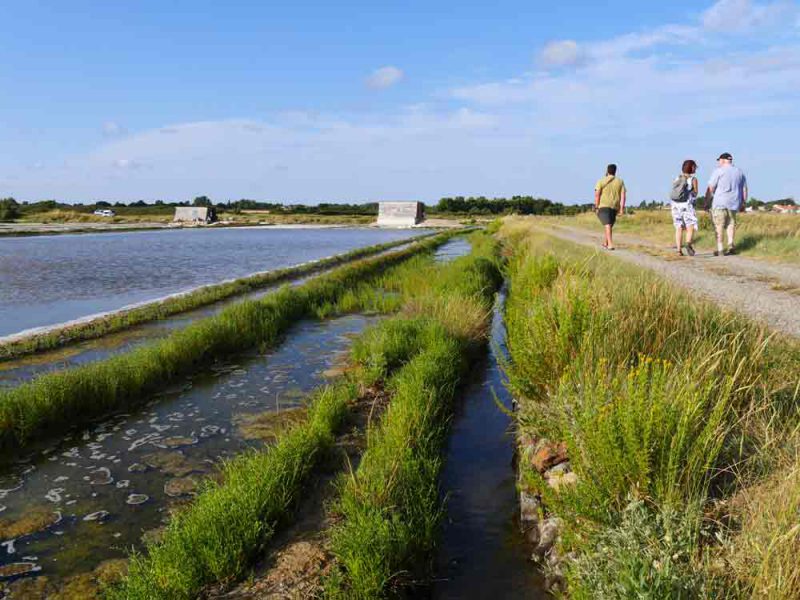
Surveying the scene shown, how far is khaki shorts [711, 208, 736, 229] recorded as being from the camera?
12.6 m

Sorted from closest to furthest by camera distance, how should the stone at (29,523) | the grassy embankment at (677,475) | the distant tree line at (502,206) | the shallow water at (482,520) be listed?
the grassy embankment at (677,475), the shallow water at (482,520), the stone at (29,523), the distant tree line at (502,206)

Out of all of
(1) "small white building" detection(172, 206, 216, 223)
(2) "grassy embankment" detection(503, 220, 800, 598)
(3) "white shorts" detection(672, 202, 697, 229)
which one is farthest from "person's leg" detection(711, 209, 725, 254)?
(1) "small white building" detection(172, 206, 216, 223)

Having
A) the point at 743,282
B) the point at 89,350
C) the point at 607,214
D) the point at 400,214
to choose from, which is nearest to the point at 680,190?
the point at 607,214

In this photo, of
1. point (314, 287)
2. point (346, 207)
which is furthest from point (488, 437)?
point (346, 207)

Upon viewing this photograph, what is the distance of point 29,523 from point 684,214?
43.6ft

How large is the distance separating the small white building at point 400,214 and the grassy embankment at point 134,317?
58903mm

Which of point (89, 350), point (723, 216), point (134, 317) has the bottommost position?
point (89, 350)

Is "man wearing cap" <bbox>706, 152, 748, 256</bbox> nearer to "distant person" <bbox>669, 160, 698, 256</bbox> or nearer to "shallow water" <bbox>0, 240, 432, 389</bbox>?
"distant person" <bbox>669, 160, 698, 256</bbox>

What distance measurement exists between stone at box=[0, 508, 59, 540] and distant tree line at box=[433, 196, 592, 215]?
102m

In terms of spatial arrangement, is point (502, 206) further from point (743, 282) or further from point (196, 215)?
point (743, 282)

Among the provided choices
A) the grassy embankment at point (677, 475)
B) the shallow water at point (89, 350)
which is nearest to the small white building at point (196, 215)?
the shallow water at point (89, 350)

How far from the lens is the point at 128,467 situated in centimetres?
527

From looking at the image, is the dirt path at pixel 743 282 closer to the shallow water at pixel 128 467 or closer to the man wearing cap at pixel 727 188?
the man wearing cap at pixel 727 188

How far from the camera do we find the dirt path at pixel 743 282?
652cm
